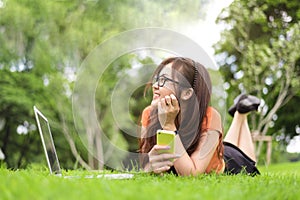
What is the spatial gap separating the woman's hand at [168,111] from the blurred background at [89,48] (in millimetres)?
8458

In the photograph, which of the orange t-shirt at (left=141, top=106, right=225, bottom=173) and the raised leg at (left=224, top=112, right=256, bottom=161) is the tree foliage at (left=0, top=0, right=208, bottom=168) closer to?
the raised leg at (left=224, top=112, right=256, bottom=161)

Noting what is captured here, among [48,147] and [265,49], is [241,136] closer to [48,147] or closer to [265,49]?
[48,147]

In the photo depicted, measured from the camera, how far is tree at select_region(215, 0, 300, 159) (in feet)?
35.2

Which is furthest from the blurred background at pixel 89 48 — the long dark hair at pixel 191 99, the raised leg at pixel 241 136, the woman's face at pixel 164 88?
the woman's face at pixel 164 88

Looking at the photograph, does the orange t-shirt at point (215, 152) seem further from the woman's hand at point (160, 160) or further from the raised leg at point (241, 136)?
the raised leg at point (241, 136)

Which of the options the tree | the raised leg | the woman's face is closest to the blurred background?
the tree

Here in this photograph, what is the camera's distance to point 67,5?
37.4 ft

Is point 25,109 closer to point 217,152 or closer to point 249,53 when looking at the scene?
point 249,53

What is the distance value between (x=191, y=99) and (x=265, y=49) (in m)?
9.31

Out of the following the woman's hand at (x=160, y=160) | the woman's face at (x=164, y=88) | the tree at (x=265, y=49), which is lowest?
the woman's hand at (x=160, y=160)

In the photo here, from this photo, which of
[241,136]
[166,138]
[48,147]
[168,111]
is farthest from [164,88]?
[241,136]

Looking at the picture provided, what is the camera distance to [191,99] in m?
1.91

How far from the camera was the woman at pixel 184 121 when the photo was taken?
1823mm

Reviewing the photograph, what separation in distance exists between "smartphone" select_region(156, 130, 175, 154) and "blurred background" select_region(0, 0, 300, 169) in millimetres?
8532
